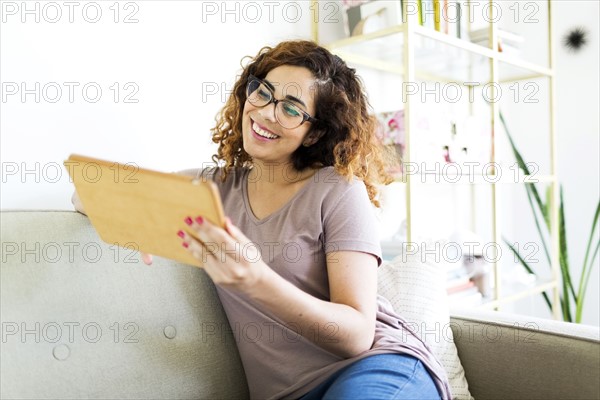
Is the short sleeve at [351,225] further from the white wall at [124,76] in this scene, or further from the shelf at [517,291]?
the shelf at [517,291]

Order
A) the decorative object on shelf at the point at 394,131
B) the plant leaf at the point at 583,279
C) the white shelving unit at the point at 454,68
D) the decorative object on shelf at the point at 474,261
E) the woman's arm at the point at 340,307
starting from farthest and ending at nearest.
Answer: the plant leaf at the point at 583,279
the decorative object on shelf at the point at 474,261
the decorative object on shelf at the point at 394,131
the white shelving unit at the point at 454,68
the woman's arm at the point at 340,307

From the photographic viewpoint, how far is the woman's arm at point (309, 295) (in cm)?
86

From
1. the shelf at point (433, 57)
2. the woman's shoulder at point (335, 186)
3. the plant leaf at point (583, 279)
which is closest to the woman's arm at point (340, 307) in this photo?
the woman's shoulder at point (335, 186)

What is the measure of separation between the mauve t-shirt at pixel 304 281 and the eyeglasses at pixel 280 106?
134 mm

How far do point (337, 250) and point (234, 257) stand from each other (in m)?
0.36

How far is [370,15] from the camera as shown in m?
1.99

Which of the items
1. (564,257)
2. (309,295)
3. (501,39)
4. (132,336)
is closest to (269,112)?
(309,295)

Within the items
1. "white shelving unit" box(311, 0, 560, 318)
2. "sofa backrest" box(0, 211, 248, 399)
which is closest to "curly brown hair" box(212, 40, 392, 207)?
"sofa backrest" box(0, 211, 248, 399)

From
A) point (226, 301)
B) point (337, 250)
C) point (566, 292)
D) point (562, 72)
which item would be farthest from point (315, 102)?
point (562, 72)

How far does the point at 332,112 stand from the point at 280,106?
14cm

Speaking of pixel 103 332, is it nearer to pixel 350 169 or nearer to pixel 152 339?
pixel 152 339

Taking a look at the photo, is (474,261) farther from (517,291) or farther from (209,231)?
(209,231)

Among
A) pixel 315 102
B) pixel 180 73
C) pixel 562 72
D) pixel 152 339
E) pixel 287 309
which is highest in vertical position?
pixel 562 72

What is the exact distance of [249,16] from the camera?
1.88 m
